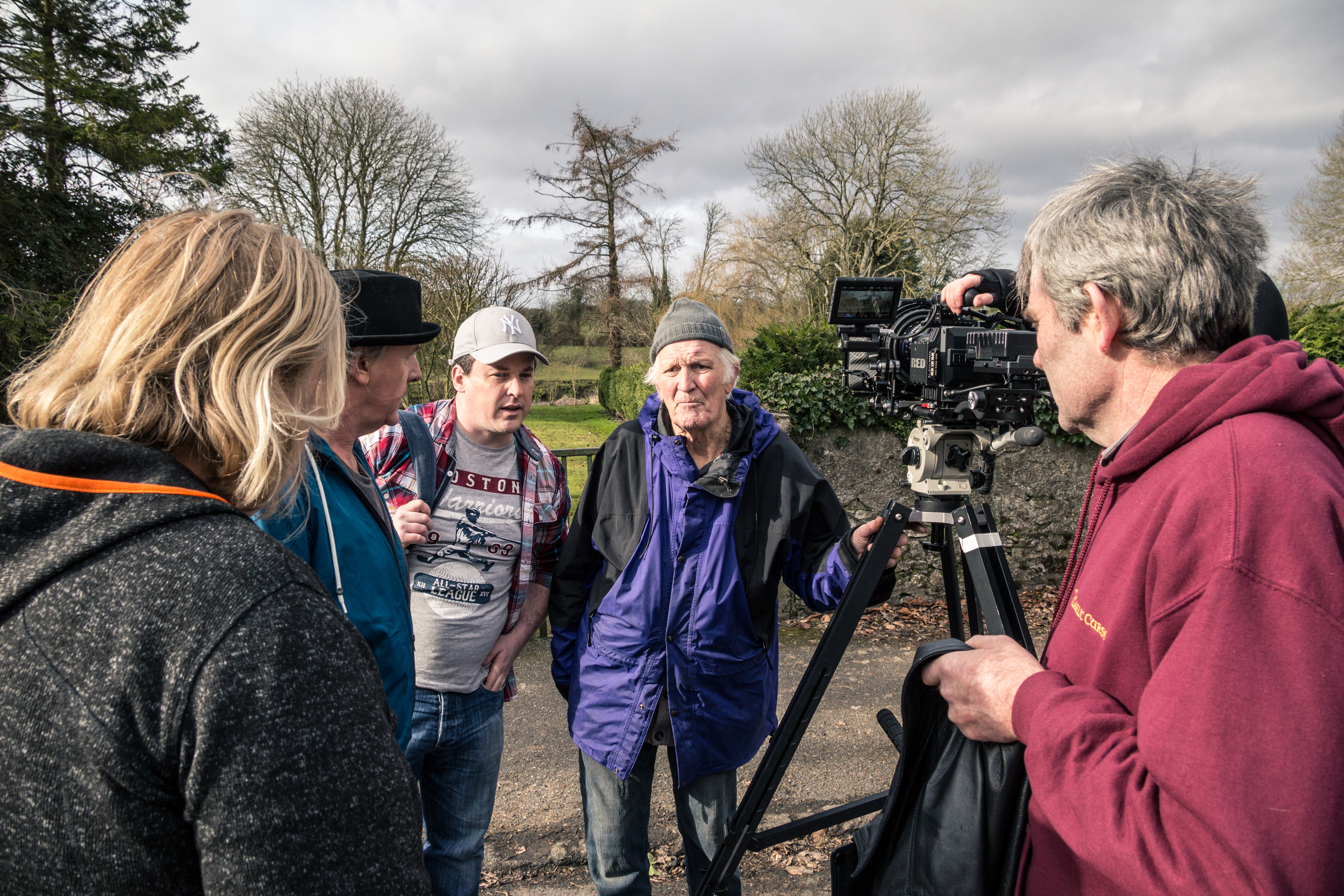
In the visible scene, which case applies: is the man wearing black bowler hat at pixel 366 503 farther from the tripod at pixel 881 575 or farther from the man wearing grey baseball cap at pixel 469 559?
the tripod at pixel 881 575

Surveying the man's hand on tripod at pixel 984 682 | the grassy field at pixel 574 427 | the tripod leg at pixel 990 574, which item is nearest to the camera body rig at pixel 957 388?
the tripod leg at pixel 990 574

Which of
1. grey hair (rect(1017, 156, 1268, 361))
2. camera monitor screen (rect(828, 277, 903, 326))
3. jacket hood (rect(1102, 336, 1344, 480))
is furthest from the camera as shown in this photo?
camera monitor screen (rect(828, 277, 903, 326))

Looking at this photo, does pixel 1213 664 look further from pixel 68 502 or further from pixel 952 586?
pixel 68 502

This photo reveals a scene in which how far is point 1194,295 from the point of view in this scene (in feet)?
4.13

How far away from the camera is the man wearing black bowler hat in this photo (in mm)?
1620

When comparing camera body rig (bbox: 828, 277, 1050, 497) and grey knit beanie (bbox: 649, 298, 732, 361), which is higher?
grey knit beanie (bbox: 649, 298, 732, 361)

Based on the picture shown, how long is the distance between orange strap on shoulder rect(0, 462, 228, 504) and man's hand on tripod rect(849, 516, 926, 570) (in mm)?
1738

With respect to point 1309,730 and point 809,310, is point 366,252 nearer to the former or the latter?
point 809,310

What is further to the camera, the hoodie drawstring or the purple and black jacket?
the purple and black jacket

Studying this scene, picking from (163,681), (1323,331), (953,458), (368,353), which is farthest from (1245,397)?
(1323,331)

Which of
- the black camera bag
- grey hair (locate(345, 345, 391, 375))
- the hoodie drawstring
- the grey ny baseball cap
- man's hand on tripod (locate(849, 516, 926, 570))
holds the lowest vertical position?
the black camera bag

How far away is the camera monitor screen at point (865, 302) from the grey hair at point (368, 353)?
1.56 meters

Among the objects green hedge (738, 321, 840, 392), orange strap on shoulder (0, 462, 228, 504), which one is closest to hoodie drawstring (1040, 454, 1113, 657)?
orange strap on shoulder (0, 462, 228, 504)

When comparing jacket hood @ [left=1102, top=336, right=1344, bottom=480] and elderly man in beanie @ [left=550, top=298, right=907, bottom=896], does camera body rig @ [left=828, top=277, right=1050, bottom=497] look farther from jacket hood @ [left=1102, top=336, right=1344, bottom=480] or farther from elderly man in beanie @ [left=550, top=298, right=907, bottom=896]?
jacket hood @ [left=1102, top=336, right=1344, bottom=480]
